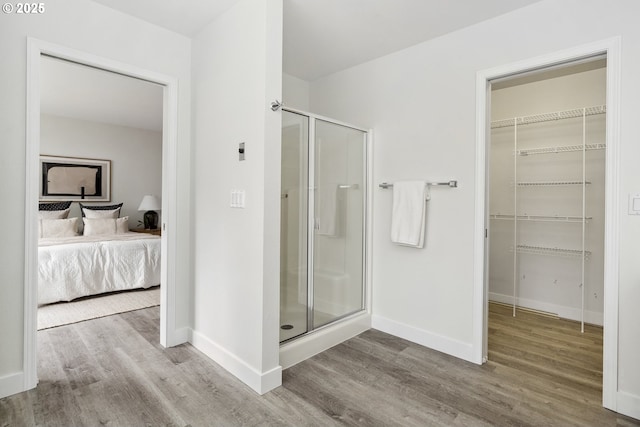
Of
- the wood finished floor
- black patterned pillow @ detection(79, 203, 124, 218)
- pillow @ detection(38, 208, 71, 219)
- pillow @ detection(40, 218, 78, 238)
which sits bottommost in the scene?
the wood finished floor

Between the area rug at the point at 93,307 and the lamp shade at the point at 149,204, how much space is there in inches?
84.9

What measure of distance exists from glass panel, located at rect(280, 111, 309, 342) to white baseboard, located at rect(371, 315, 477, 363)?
795mm

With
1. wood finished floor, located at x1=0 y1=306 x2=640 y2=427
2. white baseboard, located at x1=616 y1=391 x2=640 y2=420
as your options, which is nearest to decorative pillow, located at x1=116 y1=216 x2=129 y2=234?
wood finished floor, located at x1=0 y1=306 x2=640 y2=427

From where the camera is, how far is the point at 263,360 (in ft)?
6.98

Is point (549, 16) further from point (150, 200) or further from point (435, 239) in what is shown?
point (150, 200)

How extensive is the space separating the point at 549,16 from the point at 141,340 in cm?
374

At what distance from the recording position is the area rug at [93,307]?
3.29 m

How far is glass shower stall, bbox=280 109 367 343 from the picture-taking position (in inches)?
103

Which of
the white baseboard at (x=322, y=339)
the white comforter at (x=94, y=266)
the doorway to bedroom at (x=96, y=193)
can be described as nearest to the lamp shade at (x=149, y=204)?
the doorway to bedroom at (x=96, y=193)

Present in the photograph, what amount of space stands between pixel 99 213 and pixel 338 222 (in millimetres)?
4334

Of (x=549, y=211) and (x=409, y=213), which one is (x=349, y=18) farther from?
(x=549, y=211)

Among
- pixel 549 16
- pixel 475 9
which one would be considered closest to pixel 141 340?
pixel 475 9

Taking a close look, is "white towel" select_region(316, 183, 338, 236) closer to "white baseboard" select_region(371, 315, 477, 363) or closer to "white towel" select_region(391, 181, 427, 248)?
"white towel" select_region(391, 181, 427, 248)

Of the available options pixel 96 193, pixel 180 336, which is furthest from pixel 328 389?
pixel 96 193
